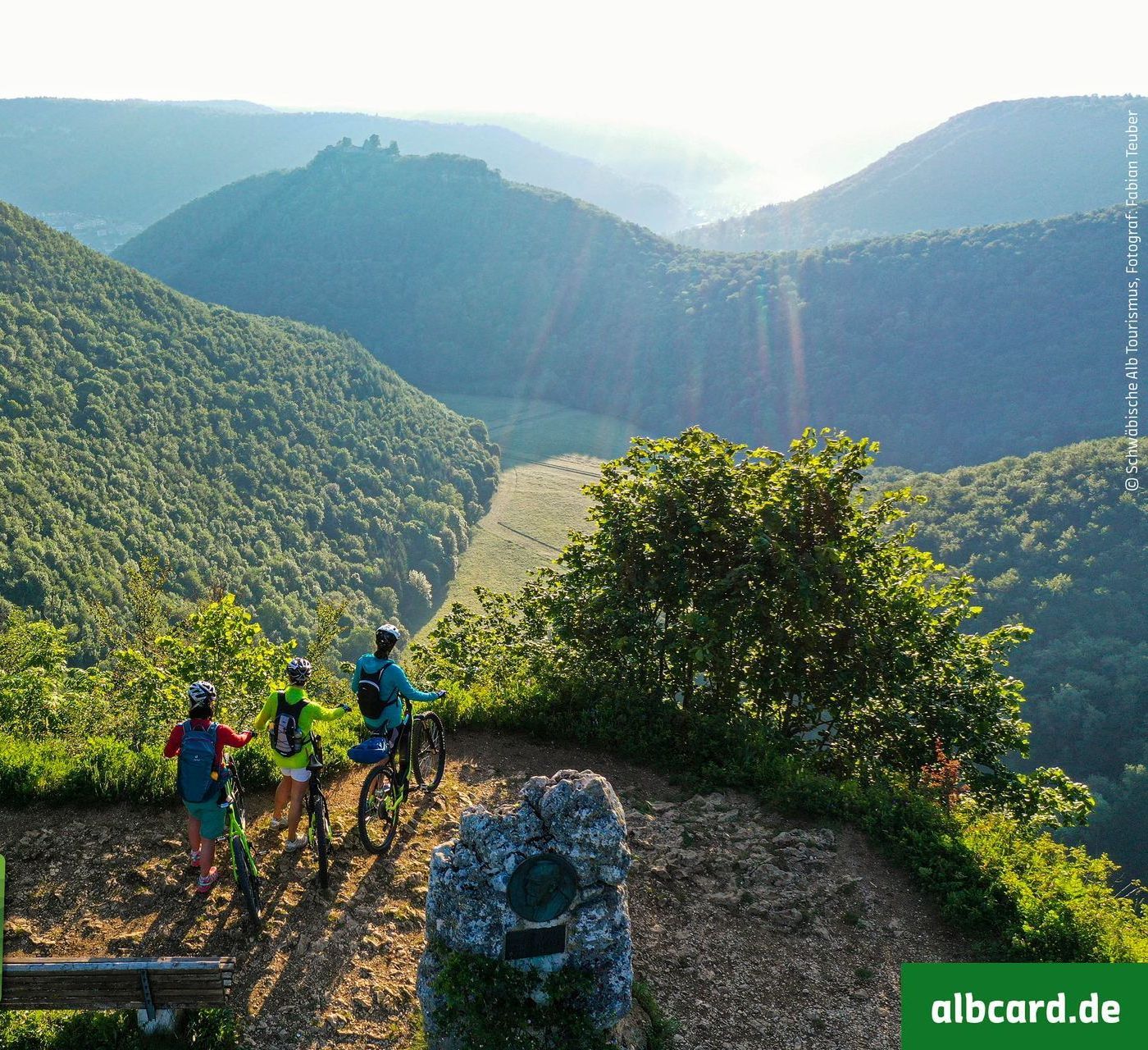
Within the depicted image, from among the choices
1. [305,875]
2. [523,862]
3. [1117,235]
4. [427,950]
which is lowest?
[305,875]

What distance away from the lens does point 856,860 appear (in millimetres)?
8797

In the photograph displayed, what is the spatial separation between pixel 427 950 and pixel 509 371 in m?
195

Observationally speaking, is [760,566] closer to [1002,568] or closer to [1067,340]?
[1002,568]

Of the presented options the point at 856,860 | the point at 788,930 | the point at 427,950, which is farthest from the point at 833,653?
the point at 427,950

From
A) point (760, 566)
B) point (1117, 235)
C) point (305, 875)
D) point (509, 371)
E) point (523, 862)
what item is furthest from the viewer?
point (509, 371)

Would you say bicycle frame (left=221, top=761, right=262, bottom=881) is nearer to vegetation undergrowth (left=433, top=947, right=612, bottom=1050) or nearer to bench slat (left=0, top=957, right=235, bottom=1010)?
bench slat (left=0, top=957, right=235, bottom=1010)

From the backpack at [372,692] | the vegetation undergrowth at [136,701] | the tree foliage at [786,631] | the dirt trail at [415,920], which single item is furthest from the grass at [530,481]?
the backpack at [372,692]

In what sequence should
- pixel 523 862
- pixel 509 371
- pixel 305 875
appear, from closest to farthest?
pixel 523 862 → pixel 305 875 → pixel 509 371

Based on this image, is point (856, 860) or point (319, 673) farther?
point (319, 673)

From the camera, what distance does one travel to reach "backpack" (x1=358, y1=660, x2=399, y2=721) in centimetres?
793

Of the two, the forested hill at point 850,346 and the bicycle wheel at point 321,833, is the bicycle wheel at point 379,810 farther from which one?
the forested hill at point 850,346

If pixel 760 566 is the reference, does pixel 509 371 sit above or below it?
below

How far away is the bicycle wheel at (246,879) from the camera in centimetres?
670

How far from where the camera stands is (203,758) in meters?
6.77
